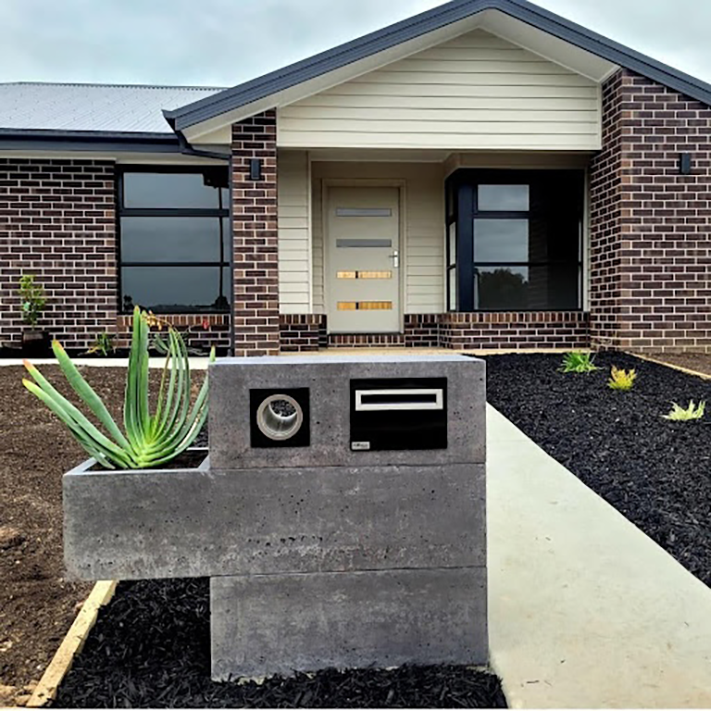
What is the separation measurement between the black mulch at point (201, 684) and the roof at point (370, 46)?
7.29 meters

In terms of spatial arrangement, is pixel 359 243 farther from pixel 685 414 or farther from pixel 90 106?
pixel 685 414

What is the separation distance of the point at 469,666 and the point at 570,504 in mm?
1737

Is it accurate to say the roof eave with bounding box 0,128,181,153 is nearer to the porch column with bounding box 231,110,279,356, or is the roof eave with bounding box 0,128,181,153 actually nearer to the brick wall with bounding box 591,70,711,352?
the porch column with bounding box 231,110,279,356

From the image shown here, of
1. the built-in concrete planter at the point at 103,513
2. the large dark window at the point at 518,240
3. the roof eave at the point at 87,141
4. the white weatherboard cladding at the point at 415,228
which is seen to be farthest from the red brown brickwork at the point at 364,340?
the built-in concrete planter at the point at 103,513

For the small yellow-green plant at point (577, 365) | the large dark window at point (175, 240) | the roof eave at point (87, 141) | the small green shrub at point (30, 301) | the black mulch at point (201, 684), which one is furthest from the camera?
the large dark window at point (175, 240)

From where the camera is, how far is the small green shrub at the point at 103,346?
396 inches

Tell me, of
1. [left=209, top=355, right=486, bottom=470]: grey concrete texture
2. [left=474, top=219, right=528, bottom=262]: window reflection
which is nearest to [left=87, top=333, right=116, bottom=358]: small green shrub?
[left=474, top=219, right=528, bottom=262]: window reflection

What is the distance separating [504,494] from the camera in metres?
3.94

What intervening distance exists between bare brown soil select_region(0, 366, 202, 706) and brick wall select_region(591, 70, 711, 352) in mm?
6403

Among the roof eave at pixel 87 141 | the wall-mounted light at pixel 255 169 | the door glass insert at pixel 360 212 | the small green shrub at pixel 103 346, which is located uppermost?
the roof eave at pixel 87 141

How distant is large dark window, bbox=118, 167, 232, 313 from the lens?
34.8 ft

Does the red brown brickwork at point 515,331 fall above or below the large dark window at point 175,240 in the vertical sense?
below

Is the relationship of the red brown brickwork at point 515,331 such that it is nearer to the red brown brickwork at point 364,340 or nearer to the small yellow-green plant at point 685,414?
the red brown brickwork at point 364,340

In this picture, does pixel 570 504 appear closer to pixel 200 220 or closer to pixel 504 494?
pixel 504 494
